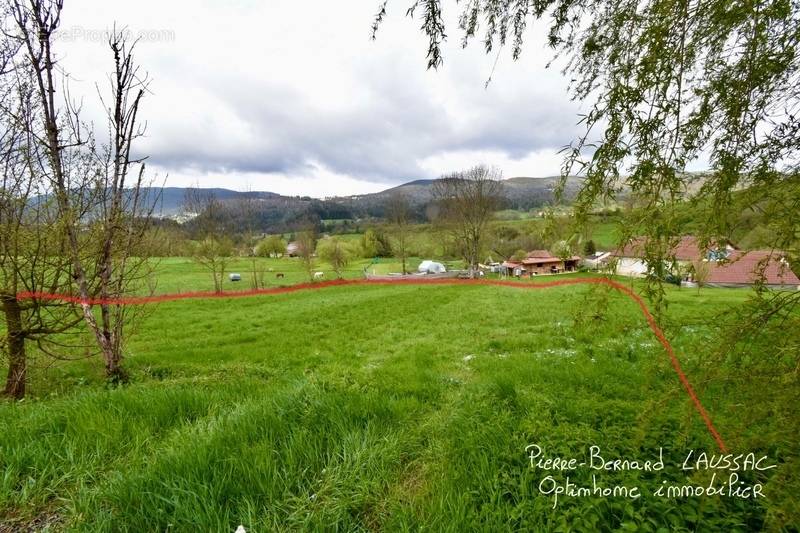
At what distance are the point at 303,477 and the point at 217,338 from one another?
9.00m

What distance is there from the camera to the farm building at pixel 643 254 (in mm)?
1676

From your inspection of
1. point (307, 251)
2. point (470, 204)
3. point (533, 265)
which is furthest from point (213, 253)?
point (533, 265)

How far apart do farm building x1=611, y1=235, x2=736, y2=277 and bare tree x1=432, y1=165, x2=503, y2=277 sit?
31.6 m

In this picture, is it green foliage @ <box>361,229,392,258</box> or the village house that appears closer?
the village house

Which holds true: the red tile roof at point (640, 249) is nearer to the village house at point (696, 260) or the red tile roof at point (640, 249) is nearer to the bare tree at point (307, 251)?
the village house at point (696, 260)

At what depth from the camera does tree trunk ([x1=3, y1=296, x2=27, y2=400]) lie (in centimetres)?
459

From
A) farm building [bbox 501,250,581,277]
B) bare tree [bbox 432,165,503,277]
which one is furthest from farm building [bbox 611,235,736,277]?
farm building [bbox 501,250,581,277]

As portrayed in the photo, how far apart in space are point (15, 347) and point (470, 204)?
104 ft

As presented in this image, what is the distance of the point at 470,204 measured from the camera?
3284 cm

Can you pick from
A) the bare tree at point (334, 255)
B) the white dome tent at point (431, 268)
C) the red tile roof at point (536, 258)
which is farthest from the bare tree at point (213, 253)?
the red tile roof at point (536, 258)

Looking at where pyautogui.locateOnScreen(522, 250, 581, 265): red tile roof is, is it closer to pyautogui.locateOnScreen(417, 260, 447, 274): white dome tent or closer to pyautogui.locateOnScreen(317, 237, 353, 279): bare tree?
pyautogui.locateOnScreen(417, 260, 447, 274): white dome tent

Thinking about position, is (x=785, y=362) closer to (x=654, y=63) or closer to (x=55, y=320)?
(x=654, y=63)

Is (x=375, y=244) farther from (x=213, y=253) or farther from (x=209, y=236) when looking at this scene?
(x=213, y=253)

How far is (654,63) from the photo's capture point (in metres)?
1.90
